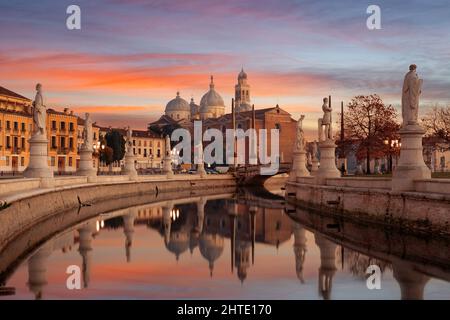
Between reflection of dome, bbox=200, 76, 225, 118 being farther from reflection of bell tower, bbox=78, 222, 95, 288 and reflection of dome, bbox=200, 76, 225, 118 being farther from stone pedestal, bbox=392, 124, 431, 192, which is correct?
stone pedestal, bbox=392, 124, 431, 192

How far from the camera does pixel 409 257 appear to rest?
19.0 meters

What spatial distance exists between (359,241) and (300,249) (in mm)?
2289

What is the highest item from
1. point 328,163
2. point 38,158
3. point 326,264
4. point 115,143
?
point 115,143

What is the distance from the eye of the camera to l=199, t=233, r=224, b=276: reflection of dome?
21439 millimetres

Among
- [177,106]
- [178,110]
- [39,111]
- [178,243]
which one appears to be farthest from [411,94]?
[177,106]

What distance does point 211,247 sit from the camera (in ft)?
79.7

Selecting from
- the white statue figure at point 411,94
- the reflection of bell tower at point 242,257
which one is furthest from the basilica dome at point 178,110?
the white statue figure at point 411,94

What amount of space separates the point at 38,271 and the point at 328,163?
78.9ft

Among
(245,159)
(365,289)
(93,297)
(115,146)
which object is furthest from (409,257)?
(245,159)

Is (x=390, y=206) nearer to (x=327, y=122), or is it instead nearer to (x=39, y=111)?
(x=327, y=122)

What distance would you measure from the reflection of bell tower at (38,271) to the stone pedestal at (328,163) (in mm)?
20314

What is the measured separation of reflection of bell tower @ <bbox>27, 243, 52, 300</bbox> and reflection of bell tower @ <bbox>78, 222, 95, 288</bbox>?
1.10 m

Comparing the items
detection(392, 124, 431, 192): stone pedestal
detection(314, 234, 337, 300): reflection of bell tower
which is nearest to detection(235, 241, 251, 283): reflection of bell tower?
detection(314, 234, 337, 300): reflection of bell tower

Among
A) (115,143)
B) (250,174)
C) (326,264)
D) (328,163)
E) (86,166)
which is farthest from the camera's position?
(115,143)
